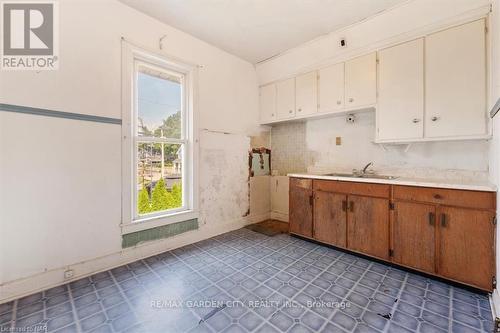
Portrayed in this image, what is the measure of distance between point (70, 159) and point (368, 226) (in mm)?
3291

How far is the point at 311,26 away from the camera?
2926mm

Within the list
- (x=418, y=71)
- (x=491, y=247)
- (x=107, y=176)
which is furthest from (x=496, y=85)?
(x=107, y=176)

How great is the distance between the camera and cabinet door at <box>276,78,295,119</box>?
12.1 ft

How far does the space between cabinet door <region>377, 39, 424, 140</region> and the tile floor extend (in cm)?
159

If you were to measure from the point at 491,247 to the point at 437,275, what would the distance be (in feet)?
1.65

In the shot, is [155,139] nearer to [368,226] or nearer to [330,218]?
[330,218]

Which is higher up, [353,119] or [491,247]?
[353,119]

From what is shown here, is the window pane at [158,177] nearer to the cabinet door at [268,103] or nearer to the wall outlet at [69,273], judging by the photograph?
the wall outlet at [69,273]

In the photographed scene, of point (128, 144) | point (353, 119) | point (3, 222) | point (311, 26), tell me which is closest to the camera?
point (3, 222)

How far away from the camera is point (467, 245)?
198 centimetres

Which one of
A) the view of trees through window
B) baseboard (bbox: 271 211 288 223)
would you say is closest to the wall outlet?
the view of trees through window

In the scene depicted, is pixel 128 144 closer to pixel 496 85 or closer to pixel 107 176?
pixel 107 176

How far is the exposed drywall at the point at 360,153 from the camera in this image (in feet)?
8.11

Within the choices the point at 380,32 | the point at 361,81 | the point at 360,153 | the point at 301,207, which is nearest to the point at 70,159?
the point at 301,207
